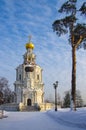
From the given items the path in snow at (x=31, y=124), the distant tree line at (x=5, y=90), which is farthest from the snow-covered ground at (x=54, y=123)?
the distant tree line at (x=5, y=90)

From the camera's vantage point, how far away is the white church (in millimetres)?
87125

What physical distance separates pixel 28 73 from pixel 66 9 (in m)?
56.2

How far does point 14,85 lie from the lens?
90438 millimetres

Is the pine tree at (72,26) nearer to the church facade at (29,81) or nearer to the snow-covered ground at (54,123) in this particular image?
the snow-covered ground at (54,123)

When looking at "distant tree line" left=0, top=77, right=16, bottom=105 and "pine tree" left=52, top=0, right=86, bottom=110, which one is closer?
"pine tree" left=52, top=0, right=86, bottom=110

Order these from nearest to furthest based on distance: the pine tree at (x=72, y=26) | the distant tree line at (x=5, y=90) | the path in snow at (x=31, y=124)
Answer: the path in snow at (x=31, y=124) → the pine tree at (x=72, y=26) → the distant tree line at (x=5, y=90)

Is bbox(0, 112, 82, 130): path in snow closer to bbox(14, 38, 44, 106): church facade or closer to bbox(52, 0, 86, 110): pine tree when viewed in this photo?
bbox(52, 0, 86, 110): pine tree

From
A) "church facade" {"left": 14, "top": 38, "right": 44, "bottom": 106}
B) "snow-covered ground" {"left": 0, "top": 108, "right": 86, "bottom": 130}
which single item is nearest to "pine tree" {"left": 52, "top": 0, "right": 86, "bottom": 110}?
"snow-covered ground" {"left": 0, "top": 108, "right": 86, "bottom": 130}

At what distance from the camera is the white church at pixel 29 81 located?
8712 centimetres

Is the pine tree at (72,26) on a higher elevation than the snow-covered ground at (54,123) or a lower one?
higher

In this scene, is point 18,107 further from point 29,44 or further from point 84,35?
point 84,35

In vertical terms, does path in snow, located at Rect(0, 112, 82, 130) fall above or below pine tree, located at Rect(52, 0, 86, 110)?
below

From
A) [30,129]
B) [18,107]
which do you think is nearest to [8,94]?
[18,107]

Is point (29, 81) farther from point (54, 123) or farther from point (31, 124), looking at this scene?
point (31, 124)
